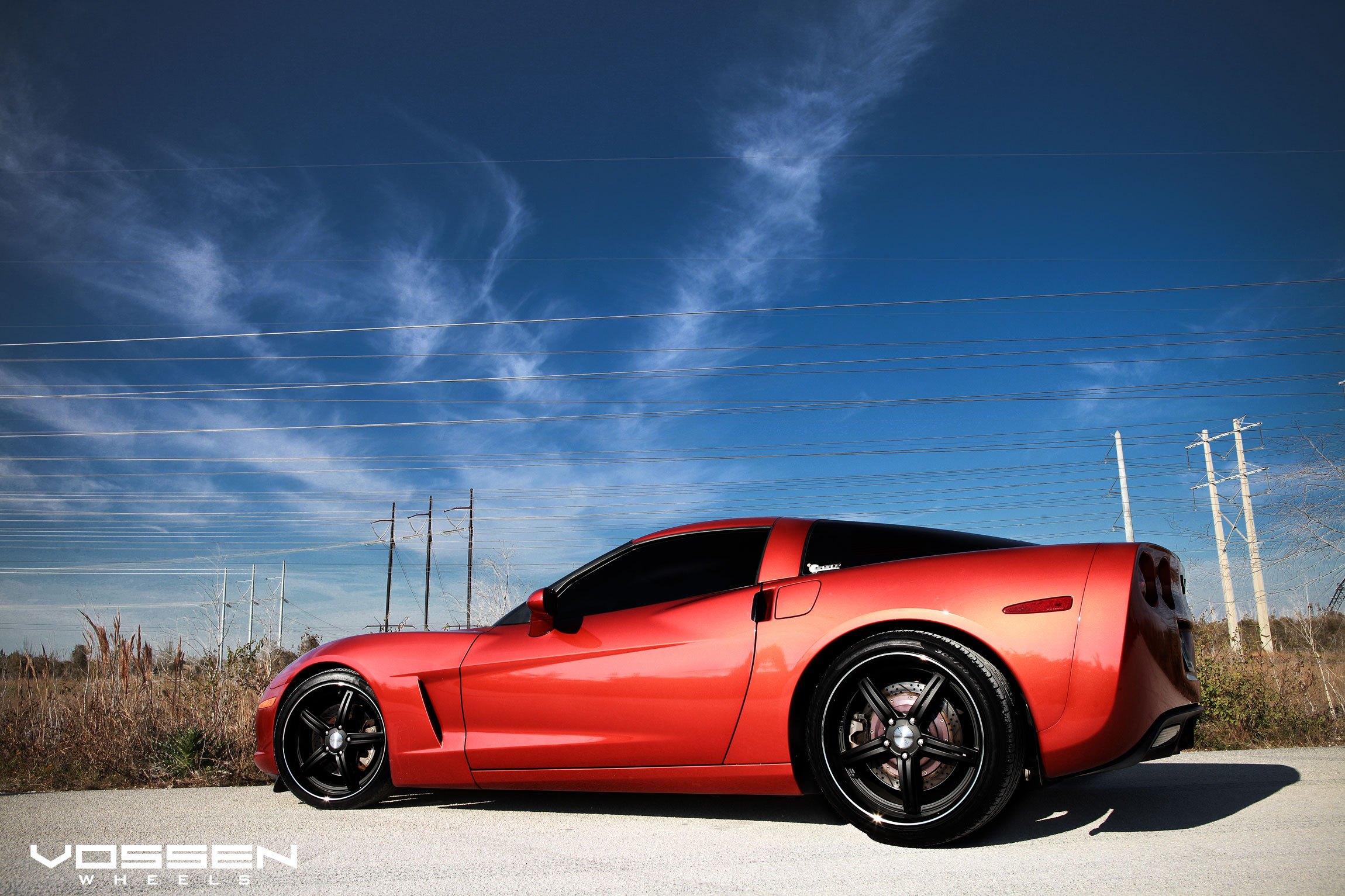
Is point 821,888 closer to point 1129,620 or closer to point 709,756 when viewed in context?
point 709,756

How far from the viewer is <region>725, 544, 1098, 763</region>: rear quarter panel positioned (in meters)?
2.95

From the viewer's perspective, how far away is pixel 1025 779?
9.75 ft

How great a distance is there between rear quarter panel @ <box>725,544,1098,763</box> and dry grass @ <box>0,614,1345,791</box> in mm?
3878

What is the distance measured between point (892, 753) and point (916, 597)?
0.57 metres

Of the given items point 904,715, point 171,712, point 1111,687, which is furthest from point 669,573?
point 171,712

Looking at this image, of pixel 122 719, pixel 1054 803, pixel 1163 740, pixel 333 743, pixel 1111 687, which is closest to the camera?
pixel 1111 687

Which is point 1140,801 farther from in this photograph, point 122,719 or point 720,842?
point 122,719

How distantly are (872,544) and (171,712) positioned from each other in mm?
5446

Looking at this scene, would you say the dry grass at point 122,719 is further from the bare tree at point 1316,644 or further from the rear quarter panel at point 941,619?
the bare tree at point 1316,644

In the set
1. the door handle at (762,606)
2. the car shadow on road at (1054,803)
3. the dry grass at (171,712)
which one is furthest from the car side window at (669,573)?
the dry grass at (171,712)

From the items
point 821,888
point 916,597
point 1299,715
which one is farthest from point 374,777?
point 1299,715

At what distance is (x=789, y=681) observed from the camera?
3328mm

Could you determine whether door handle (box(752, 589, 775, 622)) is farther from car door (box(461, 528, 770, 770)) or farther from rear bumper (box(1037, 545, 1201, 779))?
rear bumper (box(1037, 545, 1201, 779))

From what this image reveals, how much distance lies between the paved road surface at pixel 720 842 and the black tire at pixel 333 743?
0.35ft
